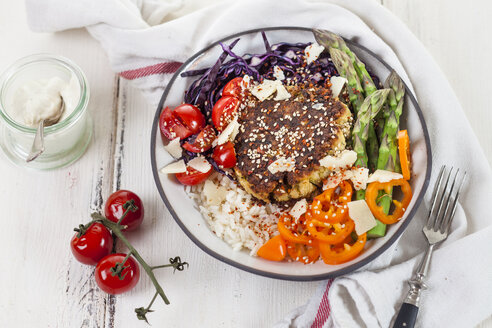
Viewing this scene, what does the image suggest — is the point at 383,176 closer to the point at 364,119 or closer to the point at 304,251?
the point at 364,119

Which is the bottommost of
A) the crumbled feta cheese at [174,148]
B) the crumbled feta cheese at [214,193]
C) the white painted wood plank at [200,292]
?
the white painted wood plank at [200,292]

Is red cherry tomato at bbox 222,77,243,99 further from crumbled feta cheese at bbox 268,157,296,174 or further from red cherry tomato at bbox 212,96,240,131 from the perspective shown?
crumbled feta cheese at bbox 268,157,296,174

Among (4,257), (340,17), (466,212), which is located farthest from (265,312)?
(340,17)

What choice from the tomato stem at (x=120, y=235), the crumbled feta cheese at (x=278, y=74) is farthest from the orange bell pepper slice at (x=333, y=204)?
the tomato stem at (x=120, y=235)

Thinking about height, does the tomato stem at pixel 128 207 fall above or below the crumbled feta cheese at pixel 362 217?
above

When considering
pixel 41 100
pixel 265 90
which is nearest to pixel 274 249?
pixel 265 90

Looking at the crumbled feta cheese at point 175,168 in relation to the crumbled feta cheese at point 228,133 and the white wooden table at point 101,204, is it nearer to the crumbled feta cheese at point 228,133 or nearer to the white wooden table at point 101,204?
the crumbled feta cheese at point 228,133

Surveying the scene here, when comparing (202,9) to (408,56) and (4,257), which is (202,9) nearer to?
(408,56)
